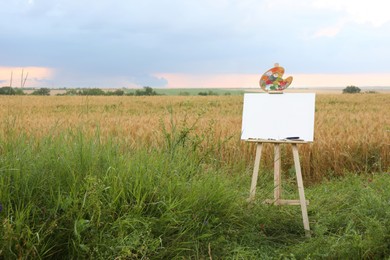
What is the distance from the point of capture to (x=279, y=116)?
636 centimetres

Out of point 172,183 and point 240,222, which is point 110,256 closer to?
point 172,183

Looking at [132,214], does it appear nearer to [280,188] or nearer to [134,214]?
[134,214]

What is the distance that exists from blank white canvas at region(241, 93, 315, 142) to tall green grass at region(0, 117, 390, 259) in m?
0.94

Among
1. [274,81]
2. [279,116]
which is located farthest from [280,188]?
[274,81]

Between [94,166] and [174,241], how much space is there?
1.10 meters

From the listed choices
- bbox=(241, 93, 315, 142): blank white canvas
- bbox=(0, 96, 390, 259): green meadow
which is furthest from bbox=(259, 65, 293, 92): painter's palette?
bbox=(0, 96, 390, 259): green meadow

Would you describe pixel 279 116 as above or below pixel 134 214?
above

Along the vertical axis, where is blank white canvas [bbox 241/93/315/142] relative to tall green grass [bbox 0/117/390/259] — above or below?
above

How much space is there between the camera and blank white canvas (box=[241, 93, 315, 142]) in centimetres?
627

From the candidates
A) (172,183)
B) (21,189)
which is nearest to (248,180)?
(172,183)

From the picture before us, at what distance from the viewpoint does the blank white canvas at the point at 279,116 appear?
6266 millimetres

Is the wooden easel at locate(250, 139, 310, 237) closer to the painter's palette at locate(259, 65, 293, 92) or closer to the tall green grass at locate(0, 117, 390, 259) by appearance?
the tall green grass at locate(0, 117, 390, 259)

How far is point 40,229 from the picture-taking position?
4.13 meters

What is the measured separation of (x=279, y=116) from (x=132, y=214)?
2.64m
